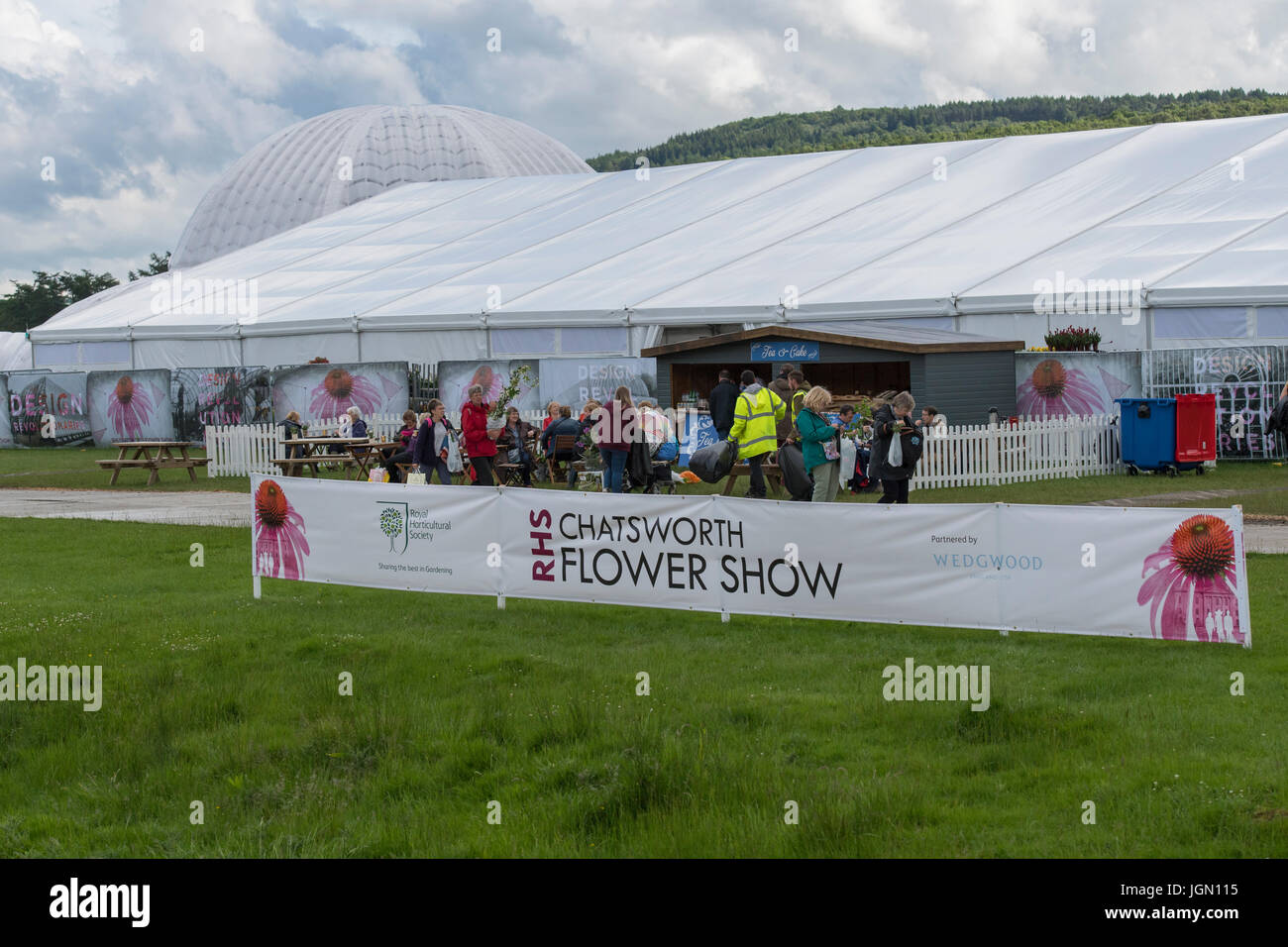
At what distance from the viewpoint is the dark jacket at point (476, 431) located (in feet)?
65.6

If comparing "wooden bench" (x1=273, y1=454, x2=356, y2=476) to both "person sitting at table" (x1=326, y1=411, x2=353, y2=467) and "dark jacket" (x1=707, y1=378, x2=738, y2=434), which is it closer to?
"person sitting at table" (x1=326, y1=411, x2=353, y2=467)

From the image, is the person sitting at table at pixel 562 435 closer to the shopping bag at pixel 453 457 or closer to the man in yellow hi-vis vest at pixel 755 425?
the shopping bag at pixel 453 457

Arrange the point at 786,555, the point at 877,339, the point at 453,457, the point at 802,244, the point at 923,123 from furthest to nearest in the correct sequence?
1. the point at 923,123
2. the point at 802,244
3. the point at 877,339
4. the point at 453,457
5. the point at 786,555

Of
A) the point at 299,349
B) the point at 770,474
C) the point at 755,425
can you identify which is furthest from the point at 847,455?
the point at 299,349

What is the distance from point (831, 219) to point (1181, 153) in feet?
27.5

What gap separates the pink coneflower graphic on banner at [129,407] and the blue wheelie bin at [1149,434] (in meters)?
26.0

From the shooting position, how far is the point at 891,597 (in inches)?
423

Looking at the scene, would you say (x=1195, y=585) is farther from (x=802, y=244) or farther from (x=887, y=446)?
(x=802, y=244)

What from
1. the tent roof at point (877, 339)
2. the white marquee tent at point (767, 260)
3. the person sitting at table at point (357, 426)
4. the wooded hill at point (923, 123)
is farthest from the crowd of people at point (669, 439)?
the wooded hill at point (923, 123)

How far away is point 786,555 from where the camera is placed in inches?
437

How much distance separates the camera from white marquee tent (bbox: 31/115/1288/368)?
2952 cm

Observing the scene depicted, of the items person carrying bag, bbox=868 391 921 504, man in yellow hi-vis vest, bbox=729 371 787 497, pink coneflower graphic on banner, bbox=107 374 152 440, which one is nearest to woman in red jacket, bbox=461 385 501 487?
man in yellow hi-vis vest, bbox=729 371 787 497

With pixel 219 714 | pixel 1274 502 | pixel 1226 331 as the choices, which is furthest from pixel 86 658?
pixel 1226 331

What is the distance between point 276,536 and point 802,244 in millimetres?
24503
